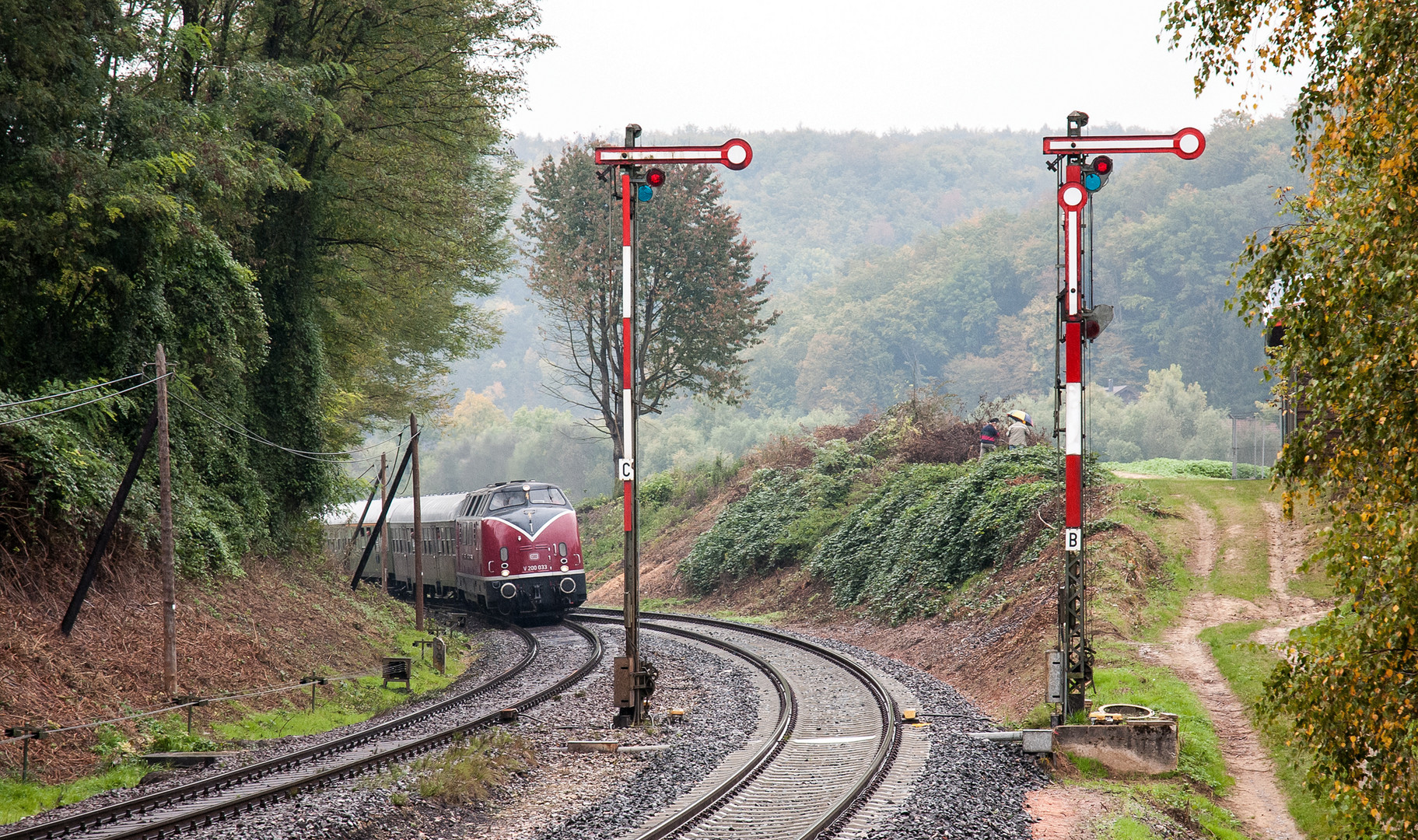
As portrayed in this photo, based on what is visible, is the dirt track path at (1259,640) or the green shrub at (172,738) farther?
the green shrub at (172,738)

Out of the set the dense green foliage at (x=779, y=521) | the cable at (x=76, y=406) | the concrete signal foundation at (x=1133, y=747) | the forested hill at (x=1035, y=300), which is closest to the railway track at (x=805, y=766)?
the concrete signal foundation at (x=1133, y=747)

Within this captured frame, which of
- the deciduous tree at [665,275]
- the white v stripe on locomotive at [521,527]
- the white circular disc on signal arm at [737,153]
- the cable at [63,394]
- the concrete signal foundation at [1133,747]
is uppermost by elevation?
the deciduous tree at [665,275]

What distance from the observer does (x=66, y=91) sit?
15719mm

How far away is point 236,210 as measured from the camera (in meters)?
20.4

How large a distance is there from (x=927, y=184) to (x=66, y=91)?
154m

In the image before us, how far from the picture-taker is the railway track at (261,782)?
9062 mm

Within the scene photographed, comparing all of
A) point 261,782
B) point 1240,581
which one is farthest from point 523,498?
point 1240,581

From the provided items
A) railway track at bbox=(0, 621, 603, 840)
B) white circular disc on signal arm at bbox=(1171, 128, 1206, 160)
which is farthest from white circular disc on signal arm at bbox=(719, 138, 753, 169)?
railway track at bbox=(0, 621, 603, 840)

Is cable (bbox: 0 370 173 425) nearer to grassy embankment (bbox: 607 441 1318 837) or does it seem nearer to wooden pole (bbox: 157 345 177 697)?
wooden pole (bbox: 157 345 177 697)

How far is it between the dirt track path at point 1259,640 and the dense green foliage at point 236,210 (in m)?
15.2

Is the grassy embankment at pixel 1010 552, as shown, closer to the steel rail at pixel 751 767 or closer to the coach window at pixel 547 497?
the steel rail at pixel 751 767

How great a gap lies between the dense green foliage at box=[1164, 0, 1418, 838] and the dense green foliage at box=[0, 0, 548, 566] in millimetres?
14772

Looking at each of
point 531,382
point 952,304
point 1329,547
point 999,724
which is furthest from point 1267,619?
point 531,382

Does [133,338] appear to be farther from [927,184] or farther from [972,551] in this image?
[927,184]
